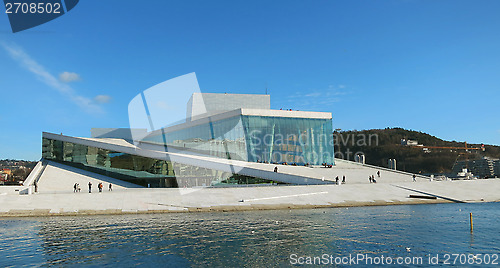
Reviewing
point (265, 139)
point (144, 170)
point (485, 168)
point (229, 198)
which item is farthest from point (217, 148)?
point (485, 168)

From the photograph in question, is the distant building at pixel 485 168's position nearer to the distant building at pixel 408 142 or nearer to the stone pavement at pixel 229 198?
the distant building at pixel 408 142

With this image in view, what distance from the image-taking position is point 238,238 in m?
13.3

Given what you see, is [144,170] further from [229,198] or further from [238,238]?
[238,238]

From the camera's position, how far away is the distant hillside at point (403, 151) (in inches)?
3794

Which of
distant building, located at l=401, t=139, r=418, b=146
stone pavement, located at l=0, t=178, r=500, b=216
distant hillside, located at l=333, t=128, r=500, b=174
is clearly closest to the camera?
stone pavement, located at l=0, t=178, r=500, b=216

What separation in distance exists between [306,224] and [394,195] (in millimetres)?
12370

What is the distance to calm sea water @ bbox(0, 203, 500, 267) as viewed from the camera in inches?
423

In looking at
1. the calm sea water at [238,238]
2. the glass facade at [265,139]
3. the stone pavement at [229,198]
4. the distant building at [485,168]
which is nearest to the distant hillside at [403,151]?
the distant building at [485,168]

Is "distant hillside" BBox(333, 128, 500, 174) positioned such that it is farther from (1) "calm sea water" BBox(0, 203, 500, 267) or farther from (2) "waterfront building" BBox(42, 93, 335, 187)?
(1) "calm sea water" BBox(0, 203, 500, 267)

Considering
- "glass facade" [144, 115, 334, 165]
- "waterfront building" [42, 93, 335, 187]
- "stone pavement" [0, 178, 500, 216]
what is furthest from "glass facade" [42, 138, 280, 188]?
"glass facade" [144, 115, 334, 165]

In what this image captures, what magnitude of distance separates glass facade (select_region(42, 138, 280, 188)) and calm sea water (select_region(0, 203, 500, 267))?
1295cm

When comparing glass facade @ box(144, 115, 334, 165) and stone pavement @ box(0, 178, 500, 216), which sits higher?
glass facade @ box(144, 115, 334, 165)

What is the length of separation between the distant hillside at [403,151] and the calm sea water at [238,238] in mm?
67190

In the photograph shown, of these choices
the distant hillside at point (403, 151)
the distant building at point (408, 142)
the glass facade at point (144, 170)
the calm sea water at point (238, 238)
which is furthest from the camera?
the distant building at point (408, 142)
